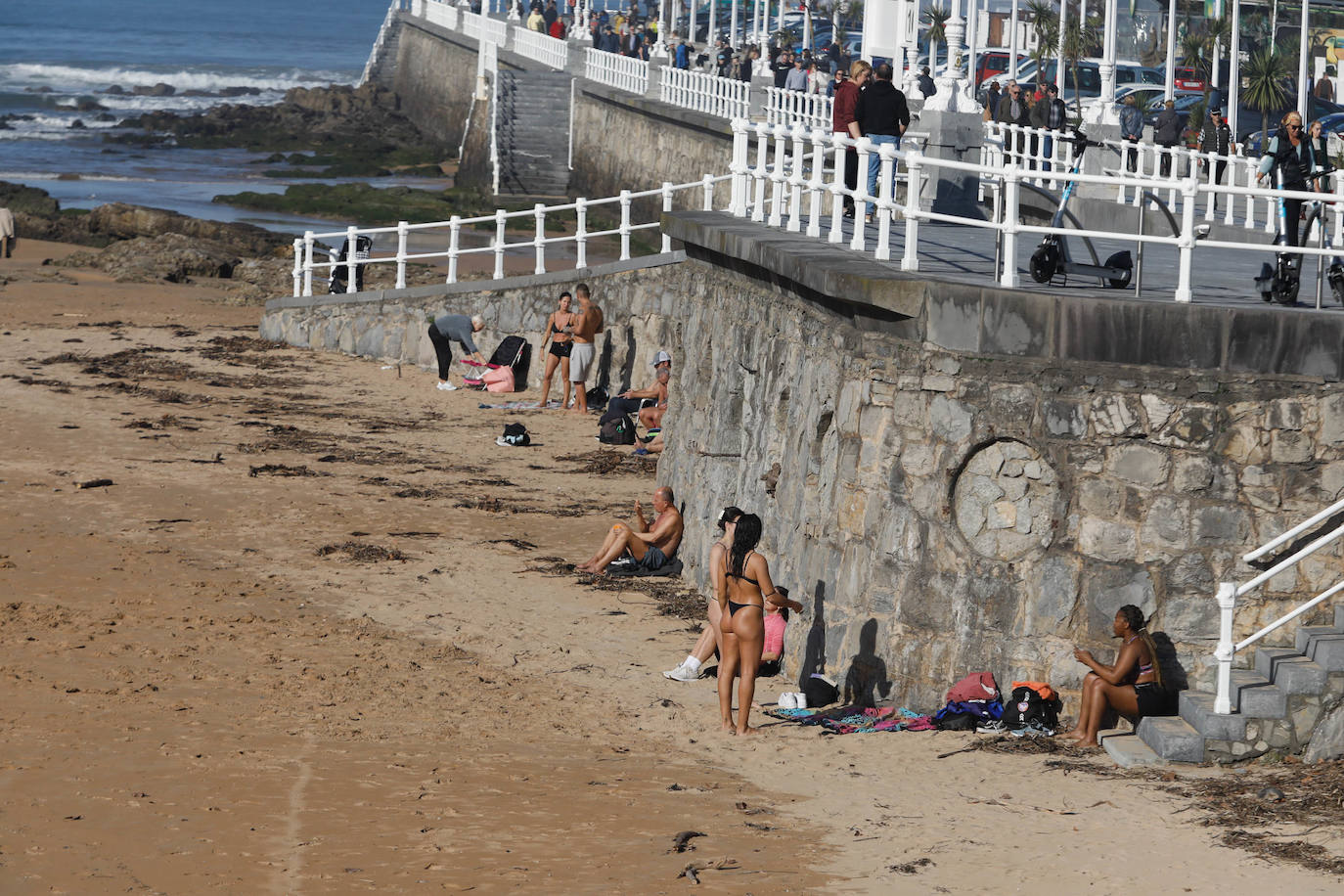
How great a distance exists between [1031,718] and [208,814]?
15.5 ft

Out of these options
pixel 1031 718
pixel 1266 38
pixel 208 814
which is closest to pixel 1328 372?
pixel 1031 718

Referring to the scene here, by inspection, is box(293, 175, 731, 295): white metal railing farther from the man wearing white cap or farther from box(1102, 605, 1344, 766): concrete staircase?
box(1102, 605, 1344, 766): concrete staircase

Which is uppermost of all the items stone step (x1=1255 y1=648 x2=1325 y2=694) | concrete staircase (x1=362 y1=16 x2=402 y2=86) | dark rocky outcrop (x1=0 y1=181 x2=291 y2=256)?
concrete staircase (x1=362 y1=16 x2=402 y2=86)

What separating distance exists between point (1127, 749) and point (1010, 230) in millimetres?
3026

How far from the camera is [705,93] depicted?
3484 centimetres

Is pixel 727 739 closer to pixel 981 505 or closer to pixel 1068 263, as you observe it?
pixel 981 505

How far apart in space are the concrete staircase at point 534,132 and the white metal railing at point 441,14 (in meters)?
19.3

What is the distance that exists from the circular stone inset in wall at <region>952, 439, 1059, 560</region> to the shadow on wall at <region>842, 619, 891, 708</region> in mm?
958

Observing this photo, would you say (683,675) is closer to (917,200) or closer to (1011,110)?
(917,200)

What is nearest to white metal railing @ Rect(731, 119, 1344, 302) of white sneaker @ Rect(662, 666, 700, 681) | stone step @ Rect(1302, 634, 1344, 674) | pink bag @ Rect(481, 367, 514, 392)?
stone step @ Rect(1302, 634, 1344, 674)

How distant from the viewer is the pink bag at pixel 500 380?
22.7 m

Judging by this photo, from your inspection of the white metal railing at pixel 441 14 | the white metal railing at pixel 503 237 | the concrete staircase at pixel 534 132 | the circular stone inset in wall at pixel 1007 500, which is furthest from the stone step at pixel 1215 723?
the white metal railing at pixel 441 14

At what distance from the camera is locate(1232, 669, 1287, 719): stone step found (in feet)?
32.1

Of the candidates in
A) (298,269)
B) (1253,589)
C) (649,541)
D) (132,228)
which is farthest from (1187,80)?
(1253,589)
